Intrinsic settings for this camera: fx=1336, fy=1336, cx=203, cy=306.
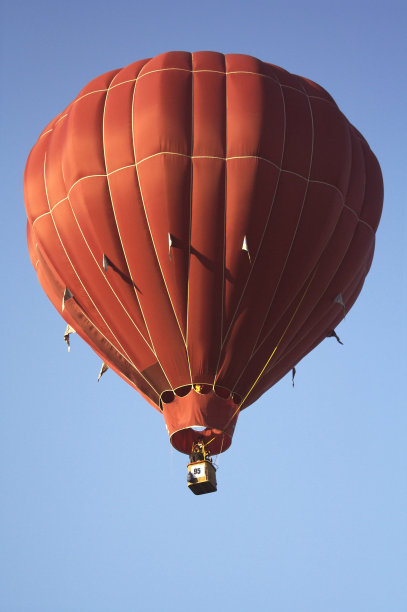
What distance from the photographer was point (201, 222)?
21125 mm

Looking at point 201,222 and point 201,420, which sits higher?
point 201,222

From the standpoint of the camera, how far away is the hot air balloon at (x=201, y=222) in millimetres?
21141

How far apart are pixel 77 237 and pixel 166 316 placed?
6.51ft

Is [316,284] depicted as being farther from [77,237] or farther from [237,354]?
[77,237]

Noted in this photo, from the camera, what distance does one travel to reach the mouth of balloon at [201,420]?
21344 millimetres

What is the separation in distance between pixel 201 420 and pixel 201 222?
3.14 m

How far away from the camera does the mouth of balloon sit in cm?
2134

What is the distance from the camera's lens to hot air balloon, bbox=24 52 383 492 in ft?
69.4

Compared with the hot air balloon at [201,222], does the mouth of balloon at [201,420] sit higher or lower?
lower

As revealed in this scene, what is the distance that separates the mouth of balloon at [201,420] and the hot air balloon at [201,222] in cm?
2

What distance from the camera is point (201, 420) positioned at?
21.2m

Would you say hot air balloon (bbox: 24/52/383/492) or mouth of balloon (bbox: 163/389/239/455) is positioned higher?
hot air balloon (bbox: 24/52/383/492)

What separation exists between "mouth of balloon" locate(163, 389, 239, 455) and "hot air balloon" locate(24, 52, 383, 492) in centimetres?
2

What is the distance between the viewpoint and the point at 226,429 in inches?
855
